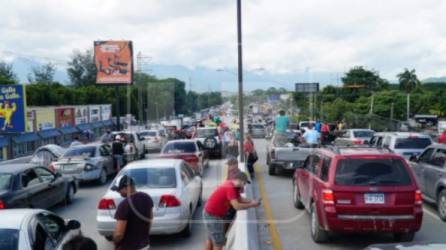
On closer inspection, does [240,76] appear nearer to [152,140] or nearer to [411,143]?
[411,143]

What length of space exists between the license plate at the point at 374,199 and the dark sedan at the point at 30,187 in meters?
7.00

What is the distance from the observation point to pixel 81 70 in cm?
11188

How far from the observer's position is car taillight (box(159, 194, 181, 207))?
895 cm

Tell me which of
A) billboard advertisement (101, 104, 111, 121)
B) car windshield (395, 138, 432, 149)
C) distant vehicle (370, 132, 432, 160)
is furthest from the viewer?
billboard advertisement (101, 104, 111, 121)

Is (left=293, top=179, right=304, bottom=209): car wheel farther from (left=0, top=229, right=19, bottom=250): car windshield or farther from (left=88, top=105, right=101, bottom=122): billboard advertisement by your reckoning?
(left=88, top=105, right=101, bottom=122): billboard advertisement

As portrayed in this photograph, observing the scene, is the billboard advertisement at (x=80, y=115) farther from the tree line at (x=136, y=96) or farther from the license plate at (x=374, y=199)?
the license plate at (x=374, y=199)

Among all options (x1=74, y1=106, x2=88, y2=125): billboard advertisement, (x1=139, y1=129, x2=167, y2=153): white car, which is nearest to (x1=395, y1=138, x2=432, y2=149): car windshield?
(x1=139, y1=129, x2=167, y2=153): white car

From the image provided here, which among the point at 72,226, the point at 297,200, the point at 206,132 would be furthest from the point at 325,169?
the point at 206,132

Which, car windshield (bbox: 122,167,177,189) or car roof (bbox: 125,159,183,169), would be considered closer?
car windshield (bbox: 122,167,177,189)

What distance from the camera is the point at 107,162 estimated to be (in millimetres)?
18172

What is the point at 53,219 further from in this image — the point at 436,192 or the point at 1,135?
the point at 1,135

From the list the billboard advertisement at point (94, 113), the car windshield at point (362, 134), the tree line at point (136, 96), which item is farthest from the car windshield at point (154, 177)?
the billboard advertisement at point (94, 113)

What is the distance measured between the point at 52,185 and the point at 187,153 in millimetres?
6074

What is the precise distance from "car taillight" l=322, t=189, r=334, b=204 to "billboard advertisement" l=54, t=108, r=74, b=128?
40.2 meters
